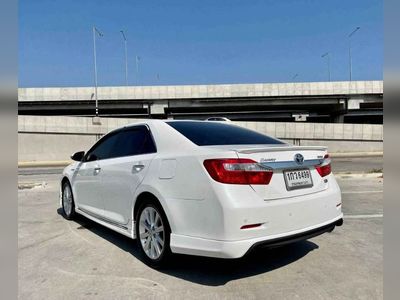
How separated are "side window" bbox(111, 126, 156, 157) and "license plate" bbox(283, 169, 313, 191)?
1470 mm

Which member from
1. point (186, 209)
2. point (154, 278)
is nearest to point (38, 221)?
point (154, 278)

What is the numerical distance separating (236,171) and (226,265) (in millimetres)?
1206

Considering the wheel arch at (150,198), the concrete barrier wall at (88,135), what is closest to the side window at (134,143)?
the wheel arch at (150,198)

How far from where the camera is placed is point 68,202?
6.06 metres

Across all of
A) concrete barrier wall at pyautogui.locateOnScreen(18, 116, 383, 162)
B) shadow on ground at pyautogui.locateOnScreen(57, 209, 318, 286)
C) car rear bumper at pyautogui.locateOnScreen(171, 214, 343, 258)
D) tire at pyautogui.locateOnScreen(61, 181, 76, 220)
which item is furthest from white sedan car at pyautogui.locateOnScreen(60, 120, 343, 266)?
concrete barrier wall at pyautogui.locateOnScreen(18, 116, 383, 162)

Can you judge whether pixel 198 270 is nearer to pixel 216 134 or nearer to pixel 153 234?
pixel 153 234

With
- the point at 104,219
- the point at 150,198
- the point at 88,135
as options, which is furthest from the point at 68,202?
the point at 88,135

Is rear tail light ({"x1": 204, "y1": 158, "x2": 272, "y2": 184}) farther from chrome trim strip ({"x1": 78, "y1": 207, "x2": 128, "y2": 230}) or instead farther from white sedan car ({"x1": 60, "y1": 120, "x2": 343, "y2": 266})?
chrome trim strip ({"x1": 78, "y1": 207, "x2": 128, "y2": 230})

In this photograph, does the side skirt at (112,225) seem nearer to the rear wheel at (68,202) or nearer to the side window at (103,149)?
the rear wheel at (68,202)

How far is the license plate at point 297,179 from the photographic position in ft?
11.1

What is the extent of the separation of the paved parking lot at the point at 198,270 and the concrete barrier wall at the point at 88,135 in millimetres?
26689

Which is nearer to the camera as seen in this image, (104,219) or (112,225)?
(112,225)
